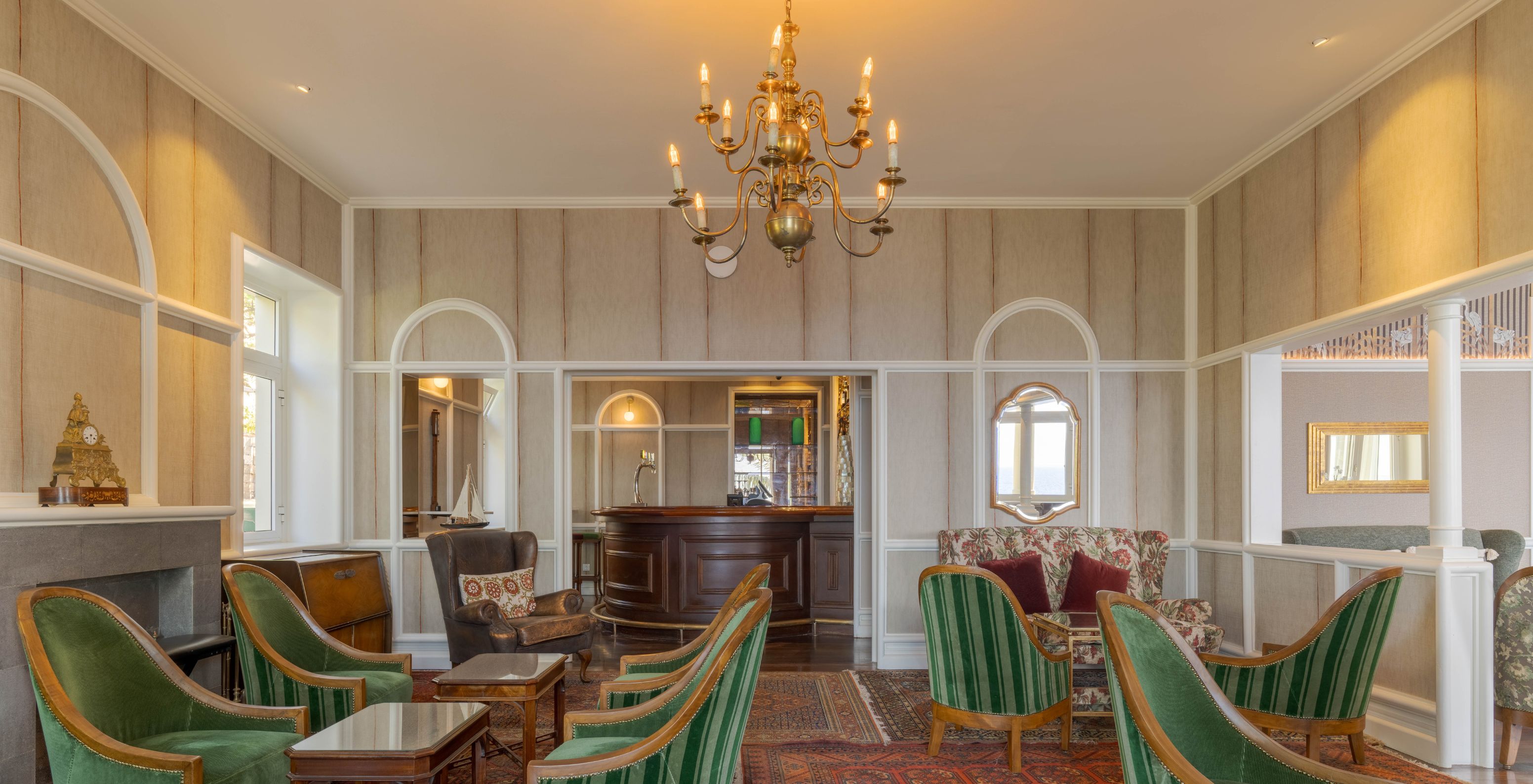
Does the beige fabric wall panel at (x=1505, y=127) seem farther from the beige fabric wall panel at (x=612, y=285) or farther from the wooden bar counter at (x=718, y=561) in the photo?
the wooden bar counter at (x=718, y=561)

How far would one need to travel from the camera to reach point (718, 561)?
773 centimetres

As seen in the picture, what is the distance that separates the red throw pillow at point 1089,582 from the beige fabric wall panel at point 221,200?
15.9 feet

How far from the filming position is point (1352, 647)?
3.81 meters

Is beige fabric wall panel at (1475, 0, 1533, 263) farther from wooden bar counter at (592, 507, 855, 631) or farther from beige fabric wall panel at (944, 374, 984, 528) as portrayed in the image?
wooden bar counter at (592, 507, 855, 631)

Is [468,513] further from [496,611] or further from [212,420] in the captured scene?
[212,420]

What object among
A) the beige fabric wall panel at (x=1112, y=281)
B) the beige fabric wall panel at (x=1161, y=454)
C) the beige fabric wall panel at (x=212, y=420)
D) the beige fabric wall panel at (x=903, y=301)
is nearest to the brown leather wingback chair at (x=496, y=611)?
the beige fabric wall panel at (x=212, y=420)

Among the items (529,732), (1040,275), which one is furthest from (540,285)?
(529,732)

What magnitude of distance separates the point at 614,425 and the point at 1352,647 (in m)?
8.83

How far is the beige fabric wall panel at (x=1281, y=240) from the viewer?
5.34 m

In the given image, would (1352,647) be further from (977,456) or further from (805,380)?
(805,380)

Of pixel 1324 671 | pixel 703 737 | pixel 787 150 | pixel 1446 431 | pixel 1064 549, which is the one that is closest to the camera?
pixel 703 737

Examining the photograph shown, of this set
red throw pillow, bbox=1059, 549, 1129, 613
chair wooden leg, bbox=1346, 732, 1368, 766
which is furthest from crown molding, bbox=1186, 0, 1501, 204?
chair wooden leg, bbox=1346, 732, 1368, 766

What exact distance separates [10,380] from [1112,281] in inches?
239

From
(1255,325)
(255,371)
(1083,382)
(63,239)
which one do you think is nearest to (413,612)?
(255,371)
